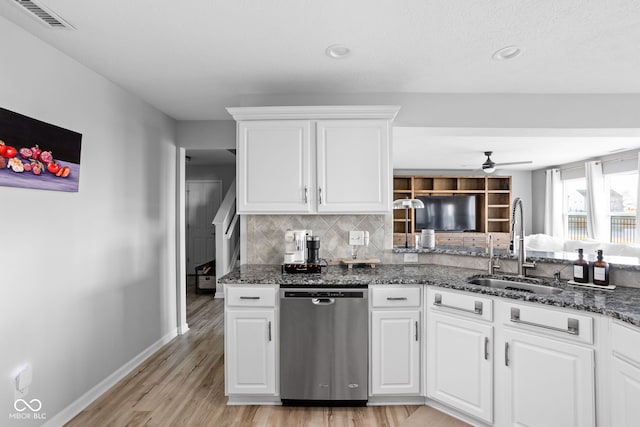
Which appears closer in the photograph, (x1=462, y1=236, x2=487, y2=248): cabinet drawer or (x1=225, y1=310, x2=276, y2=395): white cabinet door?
(x1=225, y1=310, x2=276, y2=395): white cabinet door

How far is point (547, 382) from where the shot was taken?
5.98 ft

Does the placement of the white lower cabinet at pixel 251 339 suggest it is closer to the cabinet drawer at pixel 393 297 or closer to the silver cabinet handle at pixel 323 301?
the silver cabinet handle at pixel 323 301

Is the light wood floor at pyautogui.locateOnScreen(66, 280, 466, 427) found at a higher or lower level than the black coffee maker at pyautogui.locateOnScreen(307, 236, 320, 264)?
lower

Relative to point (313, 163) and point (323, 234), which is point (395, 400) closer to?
point (323, 234)

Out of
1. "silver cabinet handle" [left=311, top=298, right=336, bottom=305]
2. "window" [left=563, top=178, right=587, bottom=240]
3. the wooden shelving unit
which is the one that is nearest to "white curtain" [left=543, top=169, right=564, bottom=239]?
"window" [left=563, top=178, right=587, bottom=240]

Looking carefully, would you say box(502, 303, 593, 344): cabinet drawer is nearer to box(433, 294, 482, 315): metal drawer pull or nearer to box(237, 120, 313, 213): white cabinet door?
box(433, 294, 482, 315): metal drawer pull

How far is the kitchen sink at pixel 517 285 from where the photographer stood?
2.21 meters

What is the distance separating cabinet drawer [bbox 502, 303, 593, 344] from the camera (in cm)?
172

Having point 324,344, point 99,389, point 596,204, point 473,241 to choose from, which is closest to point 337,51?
point 324,344

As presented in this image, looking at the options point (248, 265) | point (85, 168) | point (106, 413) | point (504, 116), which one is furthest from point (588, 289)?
point (85, 168)

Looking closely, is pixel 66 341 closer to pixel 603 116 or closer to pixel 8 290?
pixel 8 290

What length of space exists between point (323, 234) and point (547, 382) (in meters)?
1.90

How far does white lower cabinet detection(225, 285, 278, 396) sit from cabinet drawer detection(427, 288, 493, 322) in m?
1.12

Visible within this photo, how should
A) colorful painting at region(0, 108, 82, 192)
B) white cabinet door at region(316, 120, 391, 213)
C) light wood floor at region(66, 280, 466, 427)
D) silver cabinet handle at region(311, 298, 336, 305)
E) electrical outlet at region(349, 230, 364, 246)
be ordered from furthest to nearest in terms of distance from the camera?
1. electrical outlet at region(349, 230, 364, 246)
2. white cabinet door at region(316, 120, 391, 213)
3. silver cabinet handle at region(311, 298, 336, 305)
4. light wood floor at region(66, 280, 466, 427)
5. colorful painting at region(0, 108, 82, 192)
